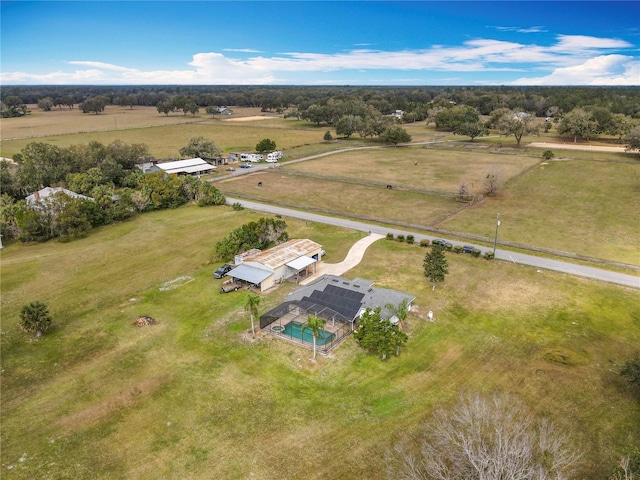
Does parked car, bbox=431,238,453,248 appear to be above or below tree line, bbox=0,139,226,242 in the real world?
below

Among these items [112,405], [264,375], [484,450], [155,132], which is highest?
[155,132]

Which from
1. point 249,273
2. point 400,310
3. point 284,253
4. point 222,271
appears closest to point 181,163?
point 222,271

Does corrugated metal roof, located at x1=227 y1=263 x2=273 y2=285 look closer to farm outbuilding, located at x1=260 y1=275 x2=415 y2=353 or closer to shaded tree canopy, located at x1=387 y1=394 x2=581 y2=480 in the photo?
farm outbuilding, located at x1=260 y1=275 x2=415 y2=353

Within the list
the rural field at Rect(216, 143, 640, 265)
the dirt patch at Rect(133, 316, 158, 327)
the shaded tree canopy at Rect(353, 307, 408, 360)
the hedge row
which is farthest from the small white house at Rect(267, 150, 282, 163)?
the shaded tree canopy at Rect(353, 307, 408, 360)

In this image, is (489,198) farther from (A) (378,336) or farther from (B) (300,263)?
(A) (378,336)

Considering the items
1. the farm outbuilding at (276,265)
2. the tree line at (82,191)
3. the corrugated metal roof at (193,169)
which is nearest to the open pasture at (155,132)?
the corrugated metal roof at (193,169)
